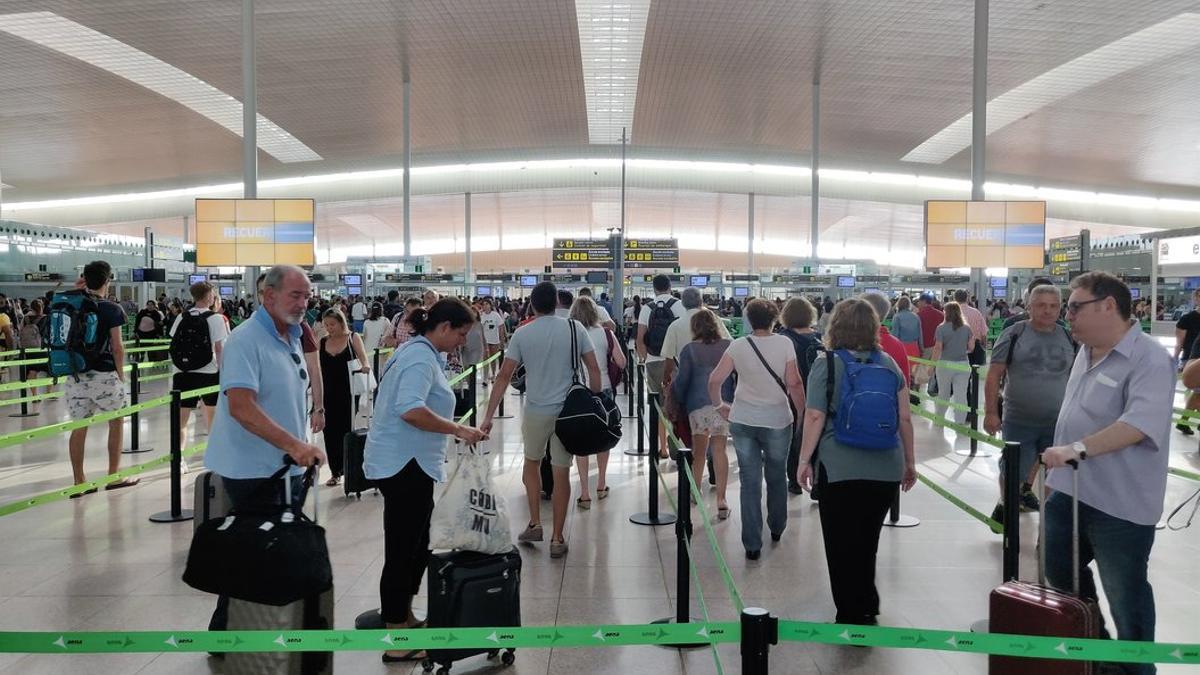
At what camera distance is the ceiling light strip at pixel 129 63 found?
1911 centimetres

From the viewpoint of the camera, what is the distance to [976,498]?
7344mm

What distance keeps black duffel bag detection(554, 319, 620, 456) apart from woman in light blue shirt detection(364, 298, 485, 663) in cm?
148

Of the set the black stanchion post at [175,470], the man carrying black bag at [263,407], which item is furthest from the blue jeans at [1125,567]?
the black stanchion post at [175,470]

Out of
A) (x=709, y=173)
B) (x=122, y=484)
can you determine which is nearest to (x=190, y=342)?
(x=122, y=484)

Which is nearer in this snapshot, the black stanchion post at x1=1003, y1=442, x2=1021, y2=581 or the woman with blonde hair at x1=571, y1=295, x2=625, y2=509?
the black stanchion post at x1=1003, y1=442, x2=1021, y2=581

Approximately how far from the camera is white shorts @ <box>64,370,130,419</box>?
704 centimetres

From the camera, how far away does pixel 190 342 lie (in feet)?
25.2

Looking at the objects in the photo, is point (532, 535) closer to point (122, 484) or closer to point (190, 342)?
point (190, 342)

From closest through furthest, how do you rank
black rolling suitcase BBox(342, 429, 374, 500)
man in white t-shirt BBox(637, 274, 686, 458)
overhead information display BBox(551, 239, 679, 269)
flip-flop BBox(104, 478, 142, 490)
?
black rolling suitcase BBox(342, 429, 374, 500), flip-flop BBox(104, 478, 142, 490), man in white t-shirt BBox(637, 274, 686, 458), overhead information display BBox(551, 239, 679, 269)

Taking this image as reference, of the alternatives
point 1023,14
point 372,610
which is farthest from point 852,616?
point 1023,14

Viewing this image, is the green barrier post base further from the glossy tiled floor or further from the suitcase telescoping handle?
the suitcase telescoping handle

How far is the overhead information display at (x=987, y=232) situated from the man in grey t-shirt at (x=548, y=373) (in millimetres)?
12812

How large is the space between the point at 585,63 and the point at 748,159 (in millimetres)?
14549

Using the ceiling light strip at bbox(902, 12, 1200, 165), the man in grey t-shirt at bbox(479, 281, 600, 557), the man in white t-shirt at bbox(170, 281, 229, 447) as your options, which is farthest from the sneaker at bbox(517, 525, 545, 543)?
the ceiling light strip at bbox(902, 12, 1200, 165)
